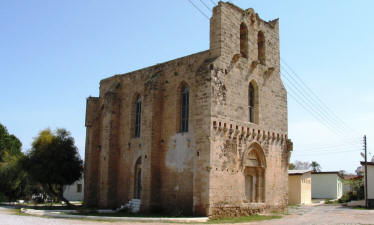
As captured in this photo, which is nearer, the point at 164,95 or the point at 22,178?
the point at 164,95

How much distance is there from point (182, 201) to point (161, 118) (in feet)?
16.1

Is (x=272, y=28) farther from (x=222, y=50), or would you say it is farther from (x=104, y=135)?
(x=104, y=135)

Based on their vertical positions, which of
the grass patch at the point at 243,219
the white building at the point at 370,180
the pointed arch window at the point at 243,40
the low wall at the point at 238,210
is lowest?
the grass patch at the point at 243,219

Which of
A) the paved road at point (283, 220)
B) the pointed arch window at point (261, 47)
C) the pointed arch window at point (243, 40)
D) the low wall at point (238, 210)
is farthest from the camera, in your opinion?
the pointed arch window at point (261, 47)

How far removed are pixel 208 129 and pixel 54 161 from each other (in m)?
13.5

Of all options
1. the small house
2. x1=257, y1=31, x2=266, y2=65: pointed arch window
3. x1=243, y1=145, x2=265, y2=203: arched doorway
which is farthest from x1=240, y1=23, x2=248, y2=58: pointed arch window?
the small house

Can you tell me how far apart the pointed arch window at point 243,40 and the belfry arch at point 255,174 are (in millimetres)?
5250

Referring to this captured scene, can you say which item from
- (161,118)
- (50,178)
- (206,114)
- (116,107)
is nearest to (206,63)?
(206,114)

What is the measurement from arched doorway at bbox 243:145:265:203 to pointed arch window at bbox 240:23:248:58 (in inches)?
214

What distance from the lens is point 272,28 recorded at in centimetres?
2494

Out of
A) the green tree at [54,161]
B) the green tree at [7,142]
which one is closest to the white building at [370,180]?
the green tree at [54,161]

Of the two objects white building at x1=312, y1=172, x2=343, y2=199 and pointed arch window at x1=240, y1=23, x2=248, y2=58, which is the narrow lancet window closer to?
pointed arch window at x1=240, y1=23, x2=248, y2=58

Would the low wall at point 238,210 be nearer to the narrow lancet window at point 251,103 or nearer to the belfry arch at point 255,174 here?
the belfry arch at point 255,174

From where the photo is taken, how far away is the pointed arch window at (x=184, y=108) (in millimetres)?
21844
